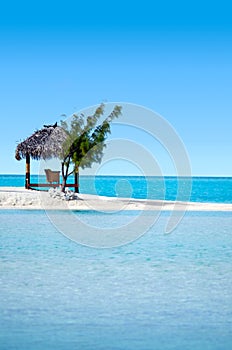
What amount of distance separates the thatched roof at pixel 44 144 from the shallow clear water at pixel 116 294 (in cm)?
1361

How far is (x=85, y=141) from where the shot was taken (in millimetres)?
26984

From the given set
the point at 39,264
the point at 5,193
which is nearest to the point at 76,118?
the point at 5,193

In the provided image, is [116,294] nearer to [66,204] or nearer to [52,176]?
[66,204]

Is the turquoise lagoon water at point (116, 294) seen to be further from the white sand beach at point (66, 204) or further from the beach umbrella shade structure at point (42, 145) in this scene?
the beach umbrella shade structure at point (42, 145)

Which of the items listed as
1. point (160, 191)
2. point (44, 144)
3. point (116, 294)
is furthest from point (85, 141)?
point (160, 191)

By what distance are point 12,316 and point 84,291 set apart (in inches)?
66.6

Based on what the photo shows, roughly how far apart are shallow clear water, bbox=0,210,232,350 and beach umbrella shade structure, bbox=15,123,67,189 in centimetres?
1361

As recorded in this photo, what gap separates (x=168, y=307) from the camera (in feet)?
25.0

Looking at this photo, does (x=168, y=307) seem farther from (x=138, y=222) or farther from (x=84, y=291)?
(x=138, y=222)

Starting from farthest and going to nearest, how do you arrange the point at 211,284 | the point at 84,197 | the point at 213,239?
the point at 84,197, the point at 213,239, the point at 211,284

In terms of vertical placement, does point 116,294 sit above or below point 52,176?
below

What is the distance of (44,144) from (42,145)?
11 centimetres

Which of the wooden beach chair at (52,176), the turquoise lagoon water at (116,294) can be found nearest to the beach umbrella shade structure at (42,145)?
the wooden beach chair at (52,176)

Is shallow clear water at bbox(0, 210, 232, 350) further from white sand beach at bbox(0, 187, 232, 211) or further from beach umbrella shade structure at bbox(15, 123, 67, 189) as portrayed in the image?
beach umbrella shade structure at bbox(15, 123, 67, 189)
